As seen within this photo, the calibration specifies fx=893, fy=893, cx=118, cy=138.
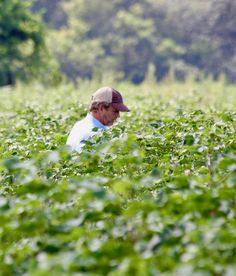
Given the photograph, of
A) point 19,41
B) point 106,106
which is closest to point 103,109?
point 106,106

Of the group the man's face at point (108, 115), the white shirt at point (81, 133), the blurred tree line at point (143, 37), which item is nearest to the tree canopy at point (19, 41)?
the blurred tree line at point (143, 37)

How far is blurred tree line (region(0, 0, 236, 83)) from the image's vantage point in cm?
7031

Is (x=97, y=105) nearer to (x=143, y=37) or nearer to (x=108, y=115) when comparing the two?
(x=108, y=115)

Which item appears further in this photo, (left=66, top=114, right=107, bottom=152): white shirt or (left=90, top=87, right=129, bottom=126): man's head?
(left=90, top=87, right=129, bottom=126): man's head

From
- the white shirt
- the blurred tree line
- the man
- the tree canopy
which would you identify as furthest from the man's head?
the blurred tree line

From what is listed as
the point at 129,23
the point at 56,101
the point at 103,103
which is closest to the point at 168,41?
the point at 129,23

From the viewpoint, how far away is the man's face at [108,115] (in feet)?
→ 24.5

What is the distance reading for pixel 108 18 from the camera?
7819 cm

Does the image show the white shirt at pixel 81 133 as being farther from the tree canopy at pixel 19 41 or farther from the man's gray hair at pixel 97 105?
the tree canopy at pixel 19 41

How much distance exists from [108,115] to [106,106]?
9 cm

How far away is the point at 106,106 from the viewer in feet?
24.5

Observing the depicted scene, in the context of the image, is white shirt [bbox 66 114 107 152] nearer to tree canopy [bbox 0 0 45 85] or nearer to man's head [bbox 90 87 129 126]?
man's head [bbox 90 87 129 126]

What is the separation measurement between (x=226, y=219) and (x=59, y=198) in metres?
0.68

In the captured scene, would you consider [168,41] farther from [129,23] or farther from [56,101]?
[56,101]
